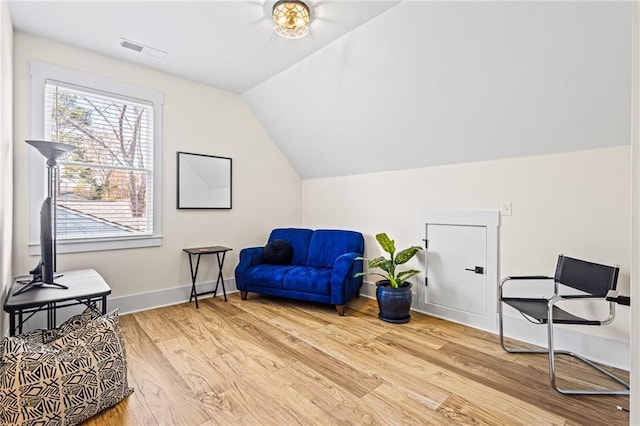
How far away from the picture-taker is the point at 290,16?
229cm

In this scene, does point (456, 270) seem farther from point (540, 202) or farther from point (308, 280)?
point (308, 280)

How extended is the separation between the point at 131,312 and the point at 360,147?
3022 mm

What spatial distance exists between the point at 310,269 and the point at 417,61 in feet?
7.53

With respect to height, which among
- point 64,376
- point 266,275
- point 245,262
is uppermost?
point 245,262

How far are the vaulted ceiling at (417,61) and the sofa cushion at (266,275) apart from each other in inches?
66.7

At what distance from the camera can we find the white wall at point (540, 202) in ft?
7.29

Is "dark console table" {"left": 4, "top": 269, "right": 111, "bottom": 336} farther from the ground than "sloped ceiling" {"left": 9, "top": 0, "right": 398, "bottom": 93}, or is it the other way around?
"sloped ceiling" {"left": 9, "top": 0, "right": 398, "bottom": 93}

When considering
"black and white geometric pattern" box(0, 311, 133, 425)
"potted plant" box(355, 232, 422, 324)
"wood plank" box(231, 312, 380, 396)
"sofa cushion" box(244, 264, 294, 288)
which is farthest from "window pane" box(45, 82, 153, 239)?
"potted plant" box(355, 232, 422, 324)

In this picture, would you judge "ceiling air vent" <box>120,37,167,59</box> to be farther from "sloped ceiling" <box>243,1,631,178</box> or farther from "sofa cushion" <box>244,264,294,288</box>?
"sofa cushion" <box>244,264,294,288</box>

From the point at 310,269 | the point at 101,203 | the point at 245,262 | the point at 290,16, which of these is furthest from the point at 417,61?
the point at 101,203

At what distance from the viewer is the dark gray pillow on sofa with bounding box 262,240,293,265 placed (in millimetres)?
3877

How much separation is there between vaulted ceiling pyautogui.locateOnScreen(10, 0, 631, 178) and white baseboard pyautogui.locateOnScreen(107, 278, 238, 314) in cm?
241

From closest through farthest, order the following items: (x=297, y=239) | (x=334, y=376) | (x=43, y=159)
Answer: (x=334, y=376) → (x=43, y=159) → (x=297, y=239)

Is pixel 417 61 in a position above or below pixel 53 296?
above
